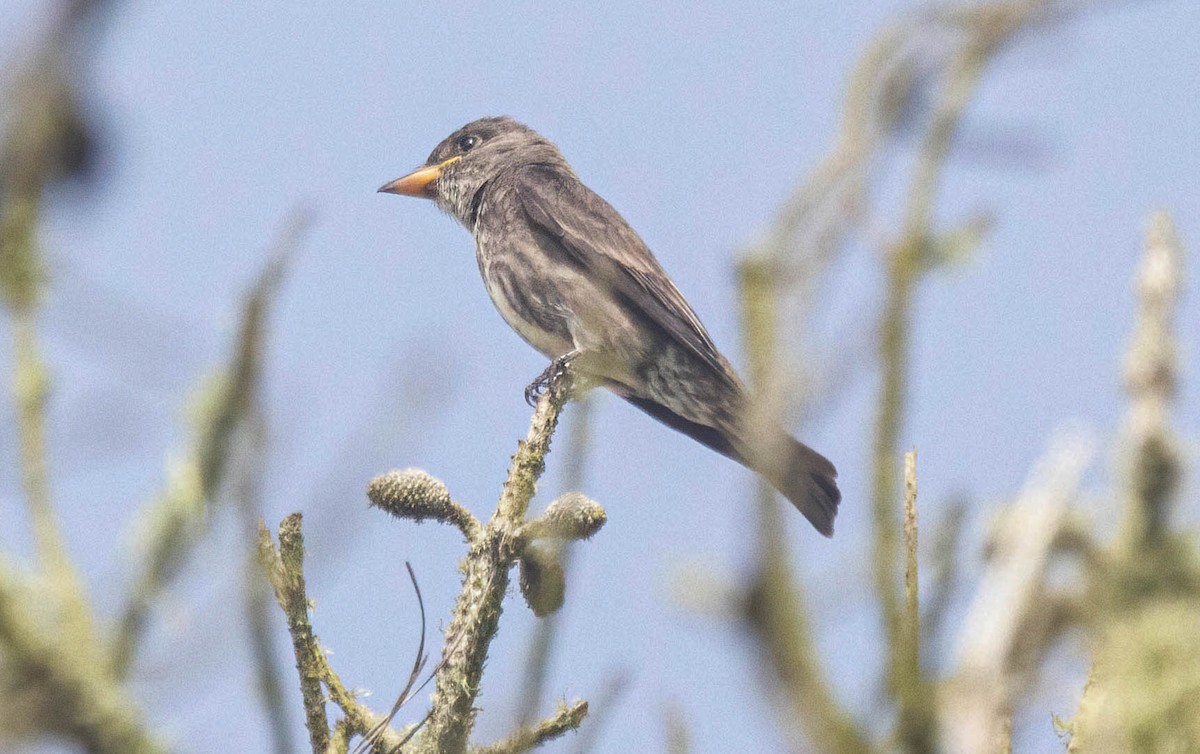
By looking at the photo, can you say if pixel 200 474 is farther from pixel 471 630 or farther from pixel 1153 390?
pixel 471 630

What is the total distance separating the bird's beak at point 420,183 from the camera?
28.7ft

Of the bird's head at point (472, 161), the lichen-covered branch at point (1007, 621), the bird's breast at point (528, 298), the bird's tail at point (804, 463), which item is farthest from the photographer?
the bird's head at point (472, 161)

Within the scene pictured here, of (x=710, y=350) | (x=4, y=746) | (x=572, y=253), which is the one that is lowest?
(x=4, y=746)

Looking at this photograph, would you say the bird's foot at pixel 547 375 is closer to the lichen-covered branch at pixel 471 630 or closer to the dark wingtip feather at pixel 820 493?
the dark wingtip feather at pixel 820 493

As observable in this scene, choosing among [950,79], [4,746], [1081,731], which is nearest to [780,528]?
[950,79]

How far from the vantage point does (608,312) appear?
23.5ft

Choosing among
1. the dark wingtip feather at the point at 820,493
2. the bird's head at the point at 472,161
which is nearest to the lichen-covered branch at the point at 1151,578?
the dark wingtip feather at the point at 820,493

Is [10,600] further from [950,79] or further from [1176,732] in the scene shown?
[1176,732]

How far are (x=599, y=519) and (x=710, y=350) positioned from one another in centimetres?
417

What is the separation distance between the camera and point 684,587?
1.02m

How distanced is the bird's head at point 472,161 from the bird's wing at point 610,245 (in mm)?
391

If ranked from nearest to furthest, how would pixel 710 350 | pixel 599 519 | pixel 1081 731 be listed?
pixel 1081 731
pixel 599 519
pixel 710 350

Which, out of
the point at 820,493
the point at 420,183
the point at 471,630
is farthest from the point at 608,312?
the point at 471,630

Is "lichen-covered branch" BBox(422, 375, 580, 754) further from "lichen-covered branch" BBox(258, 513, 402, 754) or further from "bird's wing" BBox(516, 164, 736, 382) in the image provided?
"bird's wing" BBox(516, 164, 736, 382)
